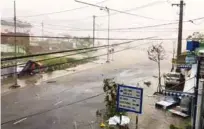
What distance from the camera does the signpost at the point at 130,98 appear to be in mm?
7203

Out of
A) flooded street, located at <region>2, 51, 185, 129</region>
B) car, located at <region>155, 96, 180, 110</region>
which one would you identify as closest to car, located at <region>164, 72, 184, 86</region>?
flooded street, located at <region>2, 51, 185, 129</region>

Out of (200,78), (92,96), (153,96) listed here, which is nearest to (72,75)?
(92,96)

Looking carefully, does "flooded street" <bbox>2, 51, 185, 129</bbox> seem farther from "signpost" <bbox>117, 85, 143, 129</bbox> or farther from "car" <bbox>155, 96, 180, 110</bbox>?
"signpost" <bbox>117, 85, 143, 129</bbox>

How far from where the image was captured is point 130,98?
24.1 ft

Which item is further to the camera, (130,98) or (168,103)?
(168,103)

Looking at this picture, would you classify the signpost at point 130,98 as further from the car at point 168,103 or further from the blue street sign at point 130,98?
the car at point 168,103

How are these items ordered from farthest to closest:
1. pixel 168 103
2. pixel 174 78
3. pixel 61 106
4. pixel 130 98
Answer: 1. pixel 174 78
2. pixel 61 106
3. pixel 168 103
4. pixel 130 98

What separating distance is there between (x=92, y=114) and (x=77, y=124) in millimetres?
1962

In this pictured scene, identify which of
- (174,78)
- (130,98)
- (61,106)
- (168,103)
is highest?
Answer: (130,98)

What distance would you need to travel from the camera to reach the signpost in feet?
23.6

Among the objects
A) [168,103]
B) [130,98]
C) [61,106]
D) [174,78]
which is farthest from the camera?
[174,78]

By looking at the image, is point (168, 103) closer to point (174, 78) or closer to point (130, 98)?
point (174, 78)

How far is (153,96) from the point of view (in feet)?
71.1

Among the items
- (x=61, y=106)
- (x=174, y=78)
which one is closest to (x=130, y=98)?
(x=61, y=106)
